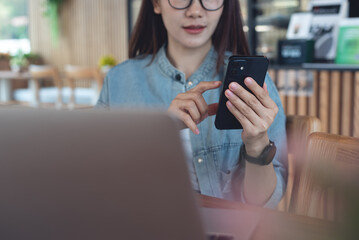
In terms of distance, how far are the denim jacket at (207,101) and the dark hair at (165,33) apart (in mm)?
45

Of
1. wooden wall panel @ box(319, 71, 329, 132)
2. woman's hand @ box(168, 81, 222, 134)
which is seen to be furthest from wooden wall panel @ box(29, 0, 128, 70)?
woman's hand @ box(168, 81, 222, 134)

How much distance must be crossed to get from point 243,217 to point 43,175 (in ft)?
1.42

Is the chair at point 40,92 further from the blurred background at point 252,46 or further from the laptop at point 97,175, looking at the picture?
the laptop at point 97,175

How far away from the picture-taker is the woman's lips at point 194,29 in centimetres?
135

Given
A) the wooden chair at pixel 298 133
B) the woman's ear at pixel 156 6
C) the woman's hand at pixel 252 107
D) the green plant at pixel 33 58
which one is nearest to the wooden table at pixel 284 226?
the woman's hand at pixel 252 107

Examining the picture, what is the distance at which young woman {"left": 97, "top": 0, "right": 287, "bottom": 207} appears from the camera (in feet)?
3.56

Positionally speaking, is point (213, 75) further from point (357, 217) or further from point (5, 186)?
point (357, 217)

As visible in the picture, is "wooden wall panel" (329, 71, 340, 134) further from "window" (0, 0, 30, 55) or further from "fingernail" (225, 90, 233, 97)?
"window" (0, 0, 30, 55)

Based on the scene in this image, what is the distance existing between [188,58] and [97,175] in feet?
3.72

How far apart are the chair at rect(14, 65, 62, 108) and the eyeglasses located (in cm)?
505

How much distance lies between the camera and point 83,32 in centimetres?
824

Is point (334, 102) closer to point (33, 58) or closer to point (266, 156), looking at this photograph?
point (266, 156)

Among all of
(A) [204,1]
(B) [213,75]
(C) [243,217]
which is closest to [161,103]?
(B) [213,75]

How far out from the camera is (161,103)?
1479mm
